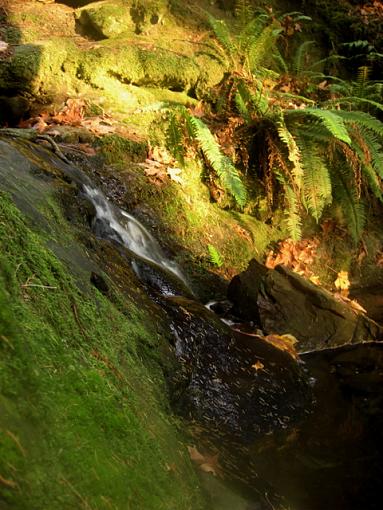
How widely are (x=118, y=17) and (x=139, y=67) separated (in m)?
1.21

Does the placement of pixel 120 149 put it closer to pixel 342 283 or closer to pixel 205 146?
pixel 205 146

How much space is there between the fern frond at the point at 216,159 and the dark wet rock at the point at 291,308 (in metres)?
0.82

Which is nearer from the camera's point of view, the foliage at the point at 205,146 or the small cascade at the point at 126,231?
the small cascade at the point at 126,231

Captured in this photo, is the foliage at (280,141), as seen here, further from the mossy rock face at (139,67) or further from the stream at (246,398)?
the stream at (246,398)

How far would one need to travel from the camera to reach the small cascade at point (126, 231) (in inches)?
170

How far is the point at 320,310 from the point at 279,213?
170cm

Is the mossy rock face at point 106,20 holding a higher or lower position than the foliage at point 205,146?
higher

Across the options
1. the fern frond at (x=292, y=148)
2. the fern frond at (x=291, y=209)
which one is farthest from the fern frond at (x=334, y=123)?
the fern frond at (x=291, y=209)

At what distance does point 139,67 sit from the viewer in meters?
6.36

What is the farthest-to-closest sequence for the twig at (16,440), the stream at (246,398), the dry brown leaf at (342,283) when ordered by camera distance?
the dry brown leaf at (342,283), the stream at (246,398), the twig at (16,440)

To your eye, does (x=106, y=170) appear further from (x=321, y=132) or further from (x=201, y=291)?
(x=321, y=132)

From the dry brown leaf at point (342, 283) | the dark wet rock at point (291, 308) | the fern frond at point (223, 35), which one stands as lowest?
the dry brown leaf at point (342, 283)

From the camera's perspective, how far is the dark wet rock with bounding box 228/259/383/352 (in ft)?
16.6

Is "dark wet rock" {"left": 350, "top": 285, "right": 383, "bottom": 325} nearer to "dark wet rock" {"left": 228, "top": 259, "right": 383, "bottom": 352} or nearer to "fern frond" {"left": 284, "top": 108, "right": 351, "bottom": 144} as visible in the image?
"dark wet rock" {"left": 228, "top": 259, "right": 383, "bottom": 352}
